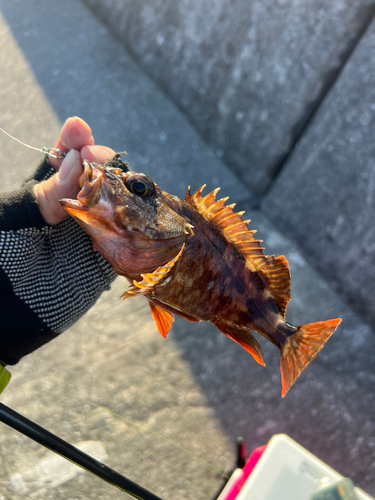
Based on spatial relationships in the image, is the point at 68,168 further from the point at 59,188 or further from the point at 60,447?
the point at 60,447

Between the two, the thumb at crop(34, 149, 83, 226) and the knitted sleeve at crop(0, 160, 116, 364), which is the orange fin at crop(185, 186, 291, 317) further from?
the knitted sleeve at crop(0, 160, 116, 364)

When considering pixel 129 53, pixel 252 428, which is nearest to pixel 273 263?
pixel 252 428

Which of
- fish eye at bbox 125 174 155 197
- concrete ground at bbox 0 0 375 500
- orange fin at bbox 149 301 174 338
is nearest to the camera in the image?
fish eye at bbox 125 174 155 197

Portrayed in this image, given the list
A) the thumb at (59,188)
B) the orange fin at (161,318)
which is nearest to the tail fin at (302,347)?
the orange fin at (161,318)

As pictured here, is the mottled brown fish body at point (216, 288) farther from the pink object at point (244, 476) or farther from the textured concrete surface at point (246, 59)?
the textured concrete surface at point (246, 59)

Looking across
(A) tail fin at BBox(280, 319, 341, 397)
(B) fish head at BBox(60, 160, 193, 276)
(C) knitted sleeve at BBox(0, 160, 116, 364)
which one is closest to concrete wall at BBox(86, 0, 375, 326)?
(A) tail fin at BBox(280, 319, 341, 397)

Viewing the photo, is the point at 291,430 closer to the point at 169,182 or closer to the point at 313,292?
the point at 313,292
